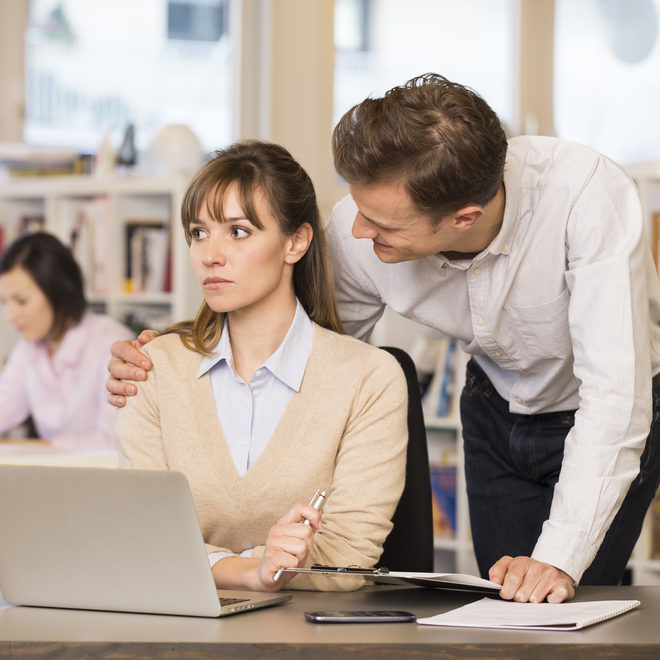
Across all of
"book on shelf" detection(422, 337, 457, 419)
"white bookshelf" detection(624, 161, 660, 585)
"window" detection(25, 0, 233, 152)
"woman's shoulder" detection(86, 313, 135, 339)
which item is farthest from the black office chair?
"window" detection(25, 0, 233, 152)

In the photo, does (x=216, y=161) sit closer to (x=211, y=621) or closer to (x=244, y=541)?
(x=244, y=541)

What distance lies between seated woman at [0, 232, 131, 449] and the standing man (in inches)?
69.0

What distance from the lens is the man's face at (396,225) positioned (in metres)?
1.33

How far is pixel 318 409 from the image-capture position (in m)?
1.44

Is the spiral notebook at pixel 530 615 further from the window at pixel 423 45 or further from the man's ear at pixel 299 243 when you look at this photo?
the window at pixel 423 45

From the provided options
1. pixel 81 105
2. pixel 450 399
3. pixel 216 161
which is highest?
pixel 81 105

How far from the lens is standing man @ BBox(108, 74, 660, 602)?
129 centimetres

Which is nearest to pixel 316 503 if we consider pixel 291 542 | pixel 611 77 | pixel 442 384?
pixel 291 542

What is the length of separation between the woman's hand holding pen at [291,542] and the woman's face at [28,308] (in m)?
2.36

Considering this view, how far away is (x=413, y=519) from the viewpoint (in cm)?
152

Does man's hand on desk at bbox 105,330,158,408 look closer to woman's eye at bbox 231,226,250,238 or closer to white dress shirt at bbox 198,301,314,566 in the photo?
white dress shirt at bbox 198,301,314,566

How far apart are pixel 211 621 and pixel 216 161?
80 centimetres

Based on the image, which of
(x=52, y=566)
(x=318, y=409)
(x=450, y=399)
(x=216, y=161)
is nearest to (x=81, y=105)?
(x=450, y=399)

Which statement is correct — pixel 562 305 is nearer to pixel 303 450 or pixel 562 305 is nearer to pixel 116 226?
pixel 303 450
